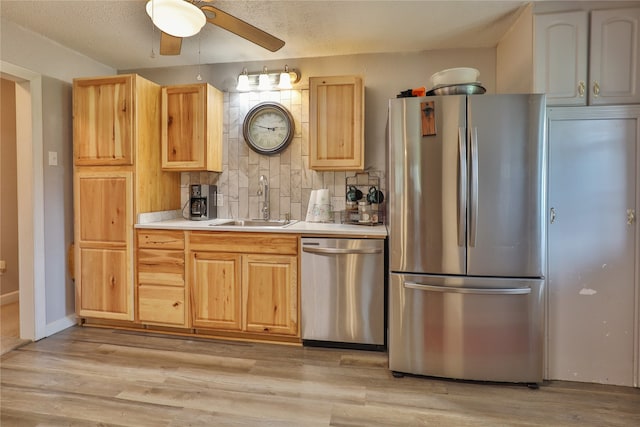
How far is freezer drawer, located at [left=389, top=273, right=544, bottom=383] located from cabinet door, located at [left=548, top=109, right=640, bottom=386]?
0.71 feet

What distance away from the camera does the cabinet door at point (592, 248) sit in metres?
1.98

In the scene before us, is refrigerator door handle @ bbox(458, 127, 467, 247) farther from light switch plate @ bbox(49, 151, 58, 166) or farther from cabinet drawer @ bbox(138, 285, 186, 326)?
light switch plate @ bbox(49, 151, 58, 166)

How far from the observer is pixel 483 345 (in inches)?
79.2

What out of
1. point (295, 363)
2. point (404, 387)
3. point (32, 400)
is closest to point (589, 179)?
point (404, 387)

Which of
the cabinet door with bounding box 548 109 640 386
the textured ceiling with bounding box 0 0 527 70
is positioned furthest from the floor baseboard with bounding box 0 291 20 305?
the cabinet door with bounding box 548 109 640 386

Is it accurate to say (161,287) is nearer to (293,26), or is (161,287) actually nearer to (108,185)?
(108,185)

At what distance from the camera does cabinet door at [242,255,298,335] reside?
2.49m

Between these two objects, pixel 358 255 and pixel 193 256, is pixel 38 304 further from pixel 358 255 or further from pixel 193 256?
pixel 358 255

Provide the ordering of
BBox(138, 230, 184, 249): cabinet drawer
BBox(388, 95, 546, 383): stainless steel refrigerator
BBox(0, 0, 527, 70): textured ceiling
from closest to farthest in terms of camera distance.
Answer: BBox(388, 95, 546, 383): stainless steel refrigerator
BBox(0, 0, 527, 70): textured ceiling
BBox(138, 230, 184, 249): cabinet drawer

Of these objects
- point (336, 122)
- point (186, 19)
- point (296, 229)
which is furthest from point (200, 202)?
point (186, 19)

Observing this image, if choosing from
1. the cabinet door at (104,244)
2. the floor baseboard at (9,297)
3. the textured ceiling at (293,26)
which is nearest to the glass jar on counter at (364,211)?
the textured ceiling at (293,26)

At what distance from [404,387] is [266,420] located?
84 centimetres

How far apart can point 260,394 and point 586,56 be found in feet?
9.16

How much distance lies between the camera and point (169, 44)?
6.77 feet
